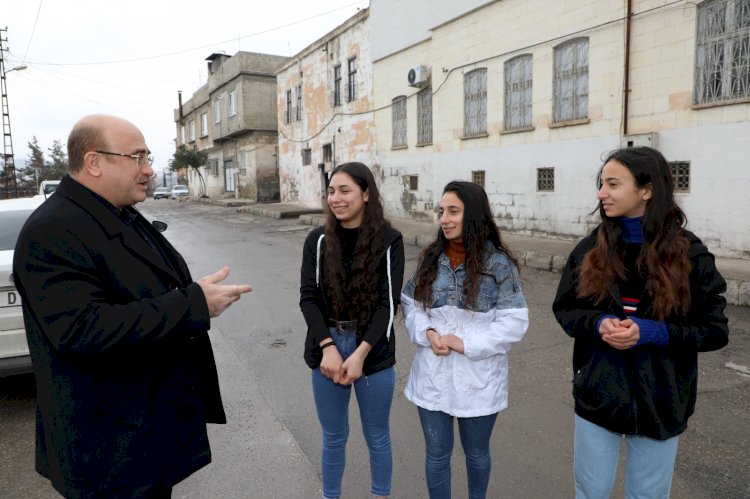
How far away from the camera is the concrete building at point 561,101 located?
31.1 feet

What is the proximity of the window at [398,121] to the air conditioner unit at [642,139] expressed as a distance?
8.95 m

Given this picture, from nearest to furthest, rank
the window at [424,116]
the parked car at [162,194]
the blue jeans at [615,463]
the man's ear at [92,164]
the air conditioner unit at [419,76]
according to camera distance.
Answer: the man's ear at [92,164]
the blue jeans at [615,463]
the air conditioner unit at [419,76]
the window at [424,116]
the parked car at [162,194]

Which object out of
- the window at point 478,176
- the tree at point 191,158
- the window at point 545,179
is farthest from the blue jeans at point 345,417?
the tree at point 191,158

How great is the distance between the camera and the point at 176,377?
2076 mm

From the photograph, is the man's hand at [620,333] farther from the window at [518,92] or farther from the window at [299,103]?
the window at [299,103]

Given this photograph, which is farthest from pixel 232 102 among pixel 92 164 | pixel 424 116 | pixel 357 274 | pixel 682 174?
pixel 92 164

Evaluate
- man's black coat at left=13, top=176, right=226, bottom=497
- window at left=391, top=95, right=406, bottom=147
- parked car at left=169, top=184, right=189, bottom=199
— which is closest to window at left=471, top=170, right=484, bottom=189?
window at left=391, top=95, right=406, bottom=147

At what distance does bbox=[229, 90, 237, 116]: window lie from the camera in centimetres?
3434

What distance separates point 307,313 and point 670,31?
10.5 meters

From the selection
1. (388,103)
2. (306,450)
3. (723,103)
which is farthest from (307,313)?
(388,103)

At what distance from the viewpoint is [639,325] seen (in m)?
2.15

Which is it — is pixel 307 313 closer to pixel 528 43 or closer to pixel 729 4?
pixel 729 4

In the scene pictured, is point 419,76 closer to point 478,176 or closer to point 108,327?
point 478,176

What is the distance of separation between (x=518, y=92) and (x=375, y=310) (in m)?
12.2
